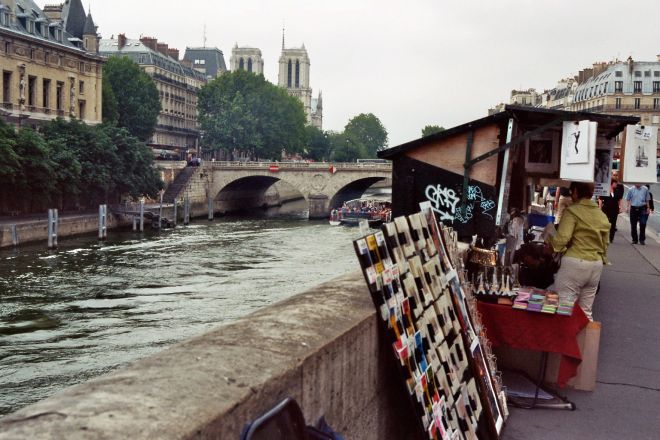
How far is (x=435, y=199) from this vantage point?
6367 mm

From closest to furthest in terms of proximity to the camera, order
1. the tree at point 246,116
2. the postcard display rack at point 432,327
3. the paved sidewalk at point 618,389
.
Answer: the postcard display rack at point 432,327, the paved sidewalk at point 618,389, the tree at point 246,116

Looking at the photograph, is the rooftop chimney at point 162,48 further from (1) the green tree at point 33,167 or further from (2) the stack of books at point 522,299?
(2) the stack of books at point 522,299

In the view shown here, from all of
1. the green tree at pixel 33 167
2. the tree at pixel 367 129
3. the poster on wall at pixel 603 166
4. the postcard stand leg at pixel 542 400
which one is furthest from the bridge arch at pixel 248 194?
the tree at pixel 367 129

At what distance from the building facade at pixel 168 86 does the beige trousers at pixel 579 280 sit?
71.0 meters

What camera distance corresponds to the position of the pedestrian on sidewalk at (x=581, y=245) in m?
5.60

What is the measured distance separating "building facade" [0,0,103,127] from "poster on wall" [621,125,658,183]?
3946cm

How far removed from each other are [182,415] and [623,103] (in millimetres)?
76329

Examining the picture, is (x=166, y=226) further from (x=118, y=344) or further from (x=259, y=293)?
(x=118, y=344)

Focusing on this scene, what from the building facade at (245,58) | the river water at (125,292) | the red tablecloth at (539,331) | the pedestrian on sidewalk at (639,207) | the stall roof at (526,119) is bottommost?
the river water at (125,292)

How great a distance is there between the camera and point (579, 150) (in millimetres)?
5613

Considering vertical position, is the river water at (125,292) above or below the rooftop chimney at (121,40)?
below

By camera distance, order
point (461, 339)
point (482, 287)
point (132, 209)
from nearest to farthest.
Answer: point (461, 339), point (482, 287), point (132, 209)

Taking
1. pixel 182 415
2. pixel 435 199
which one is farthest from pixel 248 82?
pixel 182 415

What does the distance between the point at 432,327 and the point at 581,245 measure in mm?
2464
